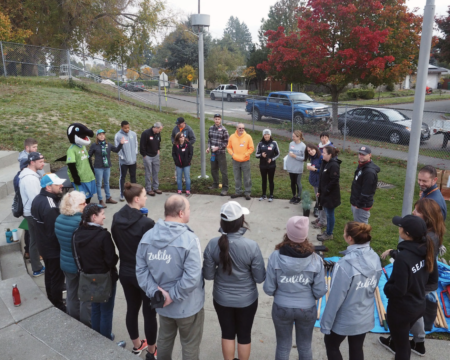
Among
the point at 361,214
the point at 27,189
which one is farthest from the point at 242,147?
the point at 27,189

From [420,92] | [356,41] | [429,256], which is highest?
[356,41]

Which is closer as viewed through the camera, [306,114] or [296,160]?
[296,160]

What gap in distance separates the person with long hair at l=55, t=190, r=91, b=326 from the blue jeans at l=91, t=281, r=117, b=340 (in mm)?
117

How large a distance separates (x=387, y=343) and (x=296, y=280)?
173cm

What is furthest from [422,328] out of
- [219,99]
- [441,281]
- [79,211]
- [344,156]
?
[219,99]

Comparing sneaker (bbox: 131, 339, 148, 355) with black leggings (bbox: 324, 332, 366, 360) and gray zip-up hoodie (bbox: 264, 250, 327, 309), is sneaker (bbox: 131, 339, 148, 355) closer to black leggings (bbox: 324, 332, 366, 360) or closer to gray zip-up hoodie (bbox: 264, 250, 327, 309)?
gray zip-up hoodie (bbox: 264, 250, 327, 309)

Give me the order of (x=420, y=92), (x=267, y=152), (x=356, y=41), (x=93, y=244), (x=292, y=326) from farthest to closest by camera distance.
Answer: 1. (x=356, y=41)
2. (x=267, y=152)
3. (x=420, y=92)
4. (x=93, y=244)
5. (x=292, y=326)

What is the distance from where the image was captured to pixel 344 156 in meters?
13.1

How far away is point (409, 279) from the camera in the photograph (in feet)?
11.2

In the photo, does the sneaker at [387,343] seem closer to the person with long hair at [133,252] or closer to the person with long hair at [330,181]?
the person with long hair at [133,252]

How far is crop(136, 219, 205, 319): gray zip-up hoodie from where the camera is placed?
325 cm

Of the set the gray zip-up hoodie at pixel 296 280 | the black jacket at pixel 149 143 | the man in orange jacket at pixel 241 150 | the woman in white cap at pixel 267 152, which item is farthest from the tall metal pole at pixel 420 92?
the black jacket at pixel 149 143

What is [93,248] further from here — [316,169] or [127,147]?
[127,147]

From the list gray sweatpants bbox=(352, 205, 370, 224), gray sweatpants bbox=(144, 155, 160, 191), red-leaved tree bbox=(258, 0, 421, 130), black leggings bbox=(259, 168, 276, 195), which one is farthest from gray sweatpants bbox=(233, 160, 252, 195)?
red-leaved tree bbox=(258, 0, 421, 130)
